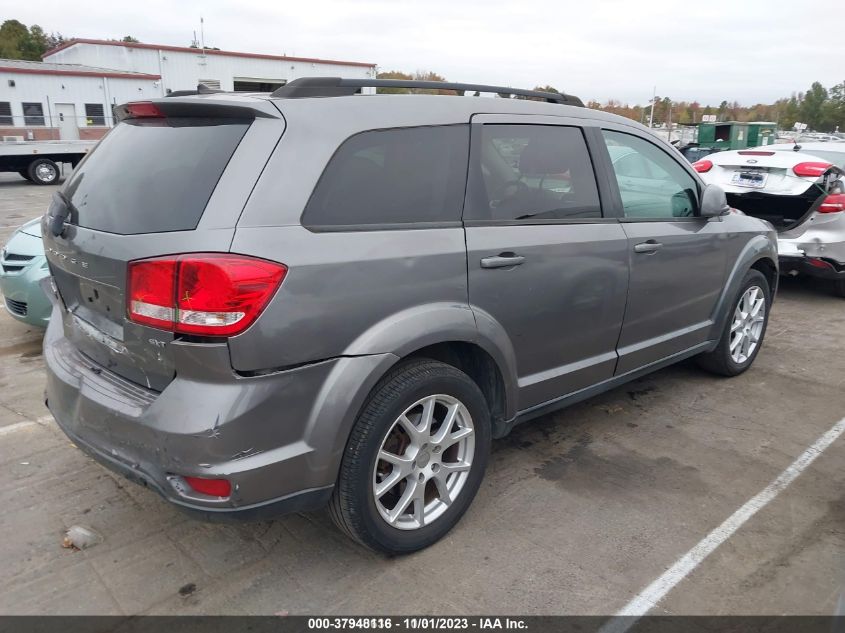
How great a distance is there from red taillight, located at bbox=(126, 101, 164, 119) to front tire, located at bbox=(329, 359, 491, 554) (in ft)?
4.55

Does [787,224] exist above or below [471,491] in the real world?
above

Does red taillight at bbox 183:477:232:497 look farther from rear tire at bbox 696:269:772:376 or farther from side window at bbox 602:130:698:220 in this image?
rear tire at bbox 696:269:772:376

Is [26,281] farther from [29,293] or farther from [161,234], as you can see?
[161,234]

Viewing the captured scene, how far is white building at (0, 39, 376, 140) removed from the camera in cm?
2719

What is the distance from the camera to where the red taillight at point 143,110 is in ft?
8.70

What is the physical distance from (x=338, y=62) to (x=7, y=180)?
2286 cm

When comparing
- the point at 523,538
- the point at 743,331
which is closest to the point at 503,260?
the point at 523,538

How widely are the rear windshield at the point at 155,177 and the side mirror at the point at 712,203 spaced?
2859 mm

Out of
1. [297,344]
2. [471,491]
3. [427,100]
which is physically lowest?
[471,491]

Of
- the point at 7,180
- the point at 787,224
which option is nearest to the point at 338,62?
the point at 7,180

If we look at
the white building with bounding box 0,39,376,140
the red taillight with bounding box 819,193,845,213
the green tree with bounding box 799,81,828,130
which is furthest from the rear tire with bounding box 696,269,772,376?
the green tree with bounding box 799,81,828,130

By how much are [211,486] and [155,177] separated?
3.73ft

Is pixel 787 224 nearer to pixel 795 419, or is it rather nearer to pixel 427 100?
pixel 795 419
